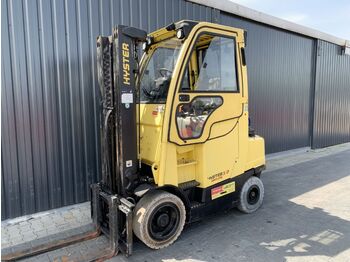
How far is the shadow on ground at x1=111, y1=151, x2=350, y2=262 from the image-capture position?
3324 millimetres

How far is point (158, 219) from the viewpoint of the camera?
11.2ft

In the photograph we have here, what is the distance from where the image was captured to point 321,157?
8789 mm

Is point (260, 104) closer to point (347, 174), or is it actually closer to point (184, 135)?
point (347, 174)

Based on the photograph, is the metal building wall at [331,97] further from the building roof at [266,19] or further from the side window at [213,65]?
the side window at [213,65]

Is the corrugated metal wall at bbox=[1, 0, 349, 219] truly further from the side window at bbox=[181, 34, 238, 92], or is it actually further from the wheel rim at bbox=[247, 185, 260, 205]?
the wheel rim at bbox=[247, 185, 260, 205]

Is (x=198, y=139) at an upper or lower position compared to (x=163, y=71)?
lower

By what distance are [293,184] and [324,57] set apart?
6129 mm

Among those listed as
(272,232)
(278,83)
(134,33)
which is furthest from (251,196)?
(278,83)

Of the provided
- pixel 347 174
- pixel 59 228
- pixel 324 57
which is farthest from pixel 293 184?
pixel 324 57

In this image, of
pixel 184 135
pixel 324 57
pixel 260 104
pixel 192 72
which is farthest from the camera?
pixel 324 57

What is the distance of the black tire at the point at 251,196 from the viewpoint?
4336 mm

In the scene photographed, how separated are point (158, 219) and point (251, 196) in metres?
1.75

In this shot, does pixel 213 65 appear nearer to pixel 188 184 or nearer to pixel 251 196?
pixel 188 184

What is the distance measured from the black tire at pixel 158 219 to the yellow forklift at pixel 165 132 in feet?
0.04
